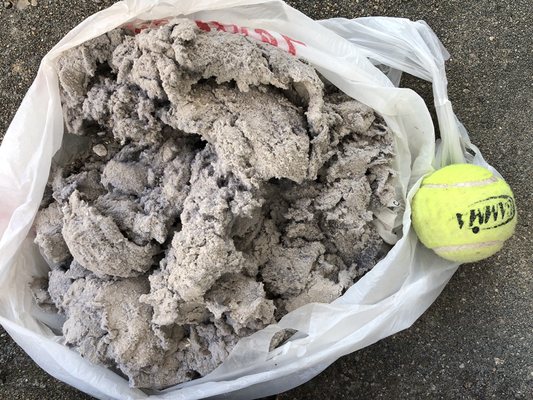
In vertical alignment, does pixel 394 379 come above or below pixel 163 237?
below

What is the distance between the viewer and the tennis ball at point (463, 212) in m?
0.79

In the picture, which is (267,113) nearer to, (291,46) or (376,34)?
(291,46)

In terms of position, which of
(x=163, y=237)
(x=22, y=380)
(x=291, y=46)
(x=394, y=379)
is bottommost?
(x=394, y=379)

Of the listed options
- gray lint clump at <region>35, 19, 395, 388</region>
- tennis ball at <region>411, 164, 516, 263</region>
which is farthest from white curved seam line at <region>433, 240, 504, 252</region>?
gray lint clump at <region>35, 19, 395, 388</region>

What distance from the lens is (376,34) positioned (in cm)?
93

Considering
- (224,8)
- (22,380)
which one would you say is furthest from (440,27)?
(22,380)

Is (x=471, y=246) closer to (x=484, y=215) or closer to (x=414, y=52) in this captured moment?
(x=484, y=215)

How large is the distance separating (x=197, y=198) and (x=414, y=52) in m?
0.42

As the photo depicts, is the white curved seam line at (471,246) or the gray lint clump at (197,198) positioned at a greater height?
the gray lint clump at (197,198)

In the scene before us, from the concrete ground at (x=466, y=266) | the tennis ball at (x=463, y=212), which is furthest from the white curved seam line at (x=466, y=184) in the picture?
the concrete ground at (x=466, y=266)

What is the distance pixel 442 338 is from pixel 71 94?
0.71 meters

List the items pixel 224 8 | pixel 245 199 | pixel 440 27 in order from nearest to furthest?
pixel 245 199 → pixel 224 8 → pixel 440 27

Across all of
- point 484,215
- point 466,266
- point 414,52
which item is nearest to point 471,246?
point 484,215

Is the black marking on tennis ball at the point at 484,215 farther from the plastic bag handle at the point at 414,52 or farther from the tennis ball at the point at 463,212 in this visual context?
the plastic bag handle at the point at 414,52
